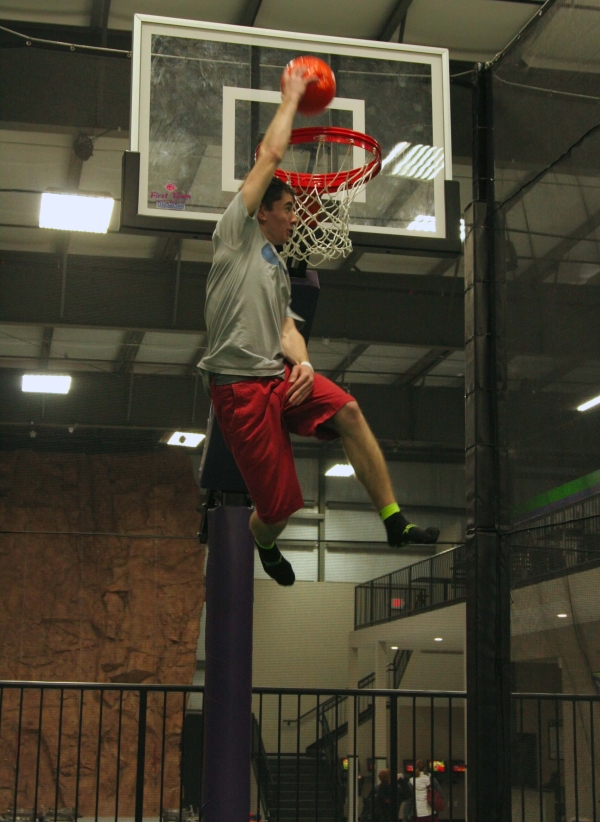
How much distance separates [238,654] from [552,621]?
4.14ft

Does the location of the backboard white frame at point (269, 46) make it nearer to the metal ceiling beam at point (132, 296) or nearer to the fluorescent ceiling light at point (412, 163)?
the fluorescent ceiling light at point (412, 163)

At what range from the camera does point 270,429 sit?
3.07 meters

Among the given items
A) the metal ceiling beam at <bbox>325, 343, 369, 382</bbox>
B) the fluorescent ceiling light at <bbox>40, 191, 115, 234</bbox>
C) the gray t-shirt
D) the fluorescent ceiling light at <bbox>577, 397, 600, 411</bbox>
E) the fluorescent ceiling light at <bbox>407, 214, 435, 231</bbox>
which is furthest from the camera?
the metal ceiling beam at <bbox>325, 343, 369, 382</bbox>

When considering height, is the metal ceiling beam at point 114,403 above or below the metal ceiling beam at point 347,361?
below

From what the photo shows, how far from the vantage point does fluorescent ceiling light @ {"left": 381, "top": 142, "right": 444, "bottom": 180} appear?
174 inches

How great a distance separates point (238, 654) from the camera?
3.93m

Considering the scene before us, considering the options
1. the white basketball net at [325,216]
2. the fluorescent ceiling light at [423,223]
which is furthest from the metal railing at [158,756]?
the white basketball net at [325,216]

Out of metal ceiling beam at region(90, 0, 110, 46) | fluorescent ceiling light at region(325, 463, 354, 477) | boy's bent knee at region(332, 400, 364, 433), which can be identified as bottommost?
boy's bent knee at region(332, 400, 364, 433)

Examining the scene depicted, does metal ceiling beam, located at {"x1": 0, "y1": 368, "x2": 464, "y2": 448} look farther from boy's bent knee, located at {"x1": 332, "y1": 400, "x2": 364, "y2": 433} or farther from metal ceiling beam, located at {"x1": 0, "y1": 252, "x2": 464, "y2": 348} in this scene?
boy's bent knee, located at {"x1": 332, "y1": 400, "x2": 364, "y2": 433}

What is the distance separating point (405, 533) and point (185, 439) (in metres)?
9.94

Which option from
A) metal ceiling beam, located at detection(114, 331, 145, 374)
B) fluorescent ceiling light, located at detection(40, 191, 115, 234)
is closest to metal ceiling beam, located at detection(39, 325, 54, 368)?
metal ceiling beam, located at detection(114, 331, 145, 374)

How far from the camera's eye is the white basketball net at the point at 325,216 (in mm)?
3779

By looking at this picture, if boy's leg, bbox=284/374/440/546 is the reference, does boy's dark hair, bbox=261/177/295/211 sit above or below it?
above

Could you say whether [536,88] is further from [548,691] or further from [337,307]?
[337,307]
